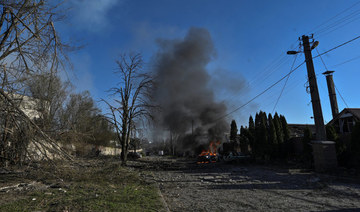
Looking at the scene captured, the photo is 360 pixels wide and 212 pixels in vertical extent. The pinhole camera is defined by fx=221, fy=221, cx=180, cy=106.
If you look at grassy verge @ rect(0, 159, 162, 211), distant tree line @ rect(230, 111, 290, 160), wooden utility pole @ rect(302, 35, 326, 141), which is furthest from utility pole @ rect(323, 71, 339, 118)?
grassy verge @ rect(0, 159, 162, 211)

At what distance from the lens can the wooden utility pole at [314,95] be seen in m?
12.4

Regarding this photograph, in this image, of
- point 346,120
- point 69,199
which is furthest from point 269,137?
point 69,199

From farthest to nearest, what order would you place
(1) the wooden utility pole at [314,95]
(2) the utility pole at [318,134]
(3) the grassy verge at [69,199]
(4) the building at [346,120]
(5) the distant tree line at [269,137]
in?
(5) the distant tree line at [269,137]
(4) the building at [346,120]
(1) the wooden utility pole at [314,95]
(2) the utility pole at [318,134]
(3) the grassy verge at [69,199]

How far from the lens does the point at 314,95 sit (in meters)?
13.1

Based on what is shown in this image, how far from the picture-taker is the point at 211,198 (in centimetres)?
618

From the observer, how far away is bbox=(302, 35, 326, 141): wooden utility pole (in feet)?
40.7

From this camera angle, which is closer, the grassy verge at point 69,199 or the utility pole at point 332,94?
the grassy verge at point 69,199

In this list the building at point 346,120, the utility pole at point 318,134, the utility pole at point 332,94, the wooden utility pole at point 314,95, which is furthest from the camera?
the utility pole at point 332,94

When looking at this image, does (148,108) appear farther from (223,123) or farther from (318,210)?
(223,123)

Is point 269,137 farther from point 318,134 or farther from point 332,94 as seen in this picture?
point 332,94

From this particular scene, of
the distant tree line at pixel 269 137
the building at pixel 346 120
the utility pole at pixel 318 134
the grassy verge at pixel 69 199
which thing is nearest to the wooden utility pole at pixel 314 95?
the utility pole at pixel 318 134

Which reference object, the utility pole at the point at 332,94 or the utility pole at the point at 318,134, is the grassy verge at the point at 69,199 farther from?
the utility pole at the point at 332,94

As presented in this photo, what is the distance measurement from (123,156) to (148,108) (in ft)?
12.9

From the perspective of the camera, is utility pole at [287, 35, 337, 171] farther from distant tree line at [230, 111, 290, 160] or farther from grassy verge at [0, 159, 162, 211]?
grassy verge at [0, 159, 162, 211]
